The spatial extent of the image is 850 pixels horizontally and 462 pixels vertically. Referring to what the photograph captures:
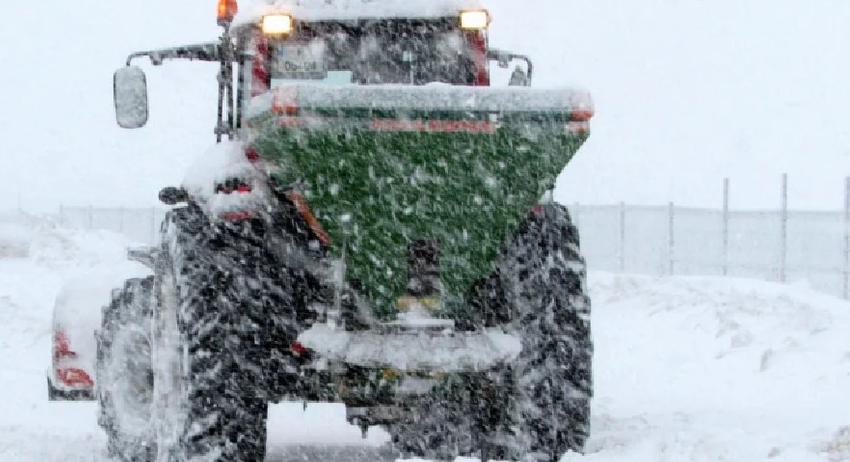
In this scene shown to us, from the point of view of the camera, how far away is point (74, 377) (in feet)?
27.1

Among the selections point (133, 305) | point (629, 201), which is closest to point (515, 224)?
point (133, 305)

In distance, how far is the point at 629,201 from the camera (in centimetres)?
6081

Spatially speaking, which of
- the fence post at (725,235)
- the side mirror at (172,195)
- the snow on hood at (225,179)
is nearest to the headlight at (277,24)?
the snow on hood at (225,179)

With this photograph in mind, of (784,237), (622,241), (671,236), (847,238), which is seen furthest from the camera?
(622,241)

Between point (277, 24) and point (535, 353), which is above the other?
point (277, 24)

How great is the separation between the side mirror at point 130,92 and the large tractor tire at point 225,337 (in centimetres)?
110

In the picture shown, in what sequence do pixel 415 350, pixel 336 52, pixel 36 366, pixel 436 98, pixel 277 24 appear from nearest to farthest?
1. pixel 436 98
2. pixel 415 350
3. pixel 277 24
4. pixel 336 52
5. pixel 36 366

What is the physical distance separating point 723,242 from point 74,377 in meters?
13.6

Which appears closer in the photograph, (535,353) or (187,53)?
(535,353)

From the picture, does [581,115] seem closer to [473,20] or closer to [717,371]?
[473,20]

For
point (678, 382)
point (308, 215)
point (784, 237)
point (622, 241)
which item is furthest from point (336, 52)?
point (622, 241)

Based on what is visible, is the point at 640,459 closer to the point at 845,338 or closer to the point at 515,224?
the point at 515,224

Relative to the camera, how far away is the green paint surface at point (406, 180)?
5.40 m

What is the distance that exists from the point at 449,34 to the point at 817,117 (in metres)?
66.5
